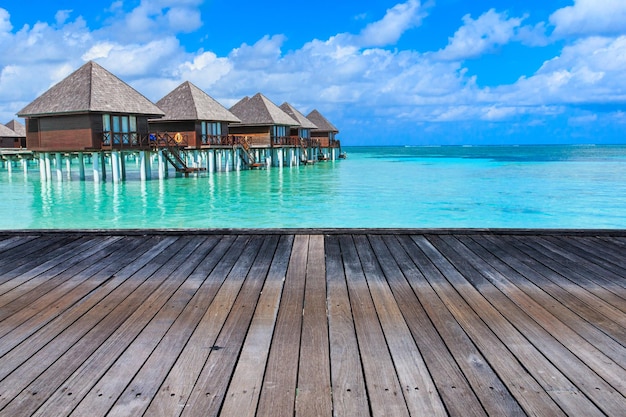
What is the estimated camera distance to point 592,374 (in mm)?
2553

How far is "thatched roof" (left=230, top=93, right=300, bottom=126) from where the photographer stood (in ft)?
155

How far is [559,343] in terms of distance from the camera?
9.70ft

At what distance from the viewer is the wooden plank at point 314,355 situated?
2.27m

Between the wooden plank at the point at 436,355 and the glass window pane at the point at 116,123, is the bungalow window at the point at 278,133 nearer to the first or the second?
the glass window pane at the point at 116,123

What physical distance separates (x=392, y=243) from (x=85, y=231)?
3547mm

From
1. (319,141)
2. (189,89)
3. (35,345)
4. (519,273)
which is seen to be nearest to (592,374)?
(519,273)

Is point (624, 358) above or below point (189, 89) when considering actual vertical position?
below

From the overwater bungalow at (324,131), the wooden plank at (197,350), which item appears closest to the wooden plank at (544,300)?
the wooden plank at (197,350)

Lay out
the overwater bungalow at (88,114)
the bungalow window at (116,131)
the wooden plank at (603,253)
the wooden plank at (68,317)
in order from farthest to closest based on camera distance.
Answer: the bungalow window at (116,131) → the overwater bungalow at (88,114) → the wooden plank at (603,253) → the wooden plank at (68,317)

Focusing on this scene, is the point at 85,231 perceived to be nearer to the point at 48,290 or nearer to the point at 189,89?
the point at 48,290

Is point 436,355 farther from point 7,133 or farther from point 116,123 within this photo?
point 7,133

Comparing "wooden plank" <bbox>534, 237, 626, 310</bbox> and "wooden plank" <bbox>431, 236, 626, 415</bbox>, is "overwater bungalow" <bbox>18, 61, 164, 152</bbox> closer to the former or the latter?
"wooden plank" <bbox>534, 237, 626, 310</bbox>

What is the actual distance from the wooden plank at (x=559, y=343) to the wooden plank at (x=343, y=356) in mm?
993

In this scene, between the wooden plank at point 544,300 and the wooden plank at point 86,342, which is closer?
the wooden plank at point 86,342
